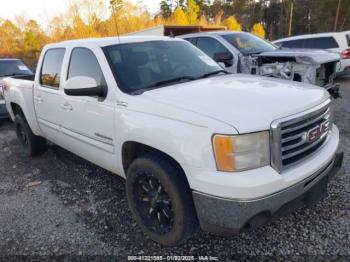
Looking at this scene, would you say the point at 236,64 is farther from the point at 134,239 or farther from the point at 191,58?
the point at 134,239

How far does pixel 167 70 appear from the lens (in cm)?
321

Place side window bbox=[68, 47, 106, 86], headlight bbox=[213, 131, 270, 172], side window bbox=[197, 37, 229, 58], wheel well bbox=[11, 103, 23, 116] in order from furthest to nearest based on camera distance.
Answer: side window bbox=[197, 37, 229, 58]
wheel well bbox=[11, 103, 23, 116]
side window bbox=[68, 47, 106, 86]
headlight bbox=[213, 131, 270, 172]

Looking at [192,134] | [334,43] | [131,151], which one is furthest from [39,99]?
[334,43]

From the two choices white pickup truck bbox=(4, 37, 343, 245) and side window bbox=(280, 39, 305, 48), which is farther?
side window bbox=(280, 39, 305, 48)

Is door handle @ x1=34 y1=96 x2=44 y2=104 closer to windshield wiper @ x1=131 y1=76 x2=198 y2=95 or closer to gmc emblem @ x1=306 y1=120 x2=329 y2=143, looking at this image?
windshield wiper @ x1=131 y1=76 x2=198 y2=95

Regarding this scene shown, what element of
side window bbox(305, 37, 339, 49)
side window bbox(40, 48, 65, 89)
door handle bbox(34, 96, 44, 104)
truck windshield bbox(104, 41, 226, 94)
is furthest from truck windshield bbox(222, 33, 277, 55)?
door handle bbox(34, 96, 44, 104)

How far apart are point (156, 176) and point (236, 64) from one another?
4.88m

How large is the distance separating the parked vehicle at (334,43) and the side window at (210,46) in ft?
16.0

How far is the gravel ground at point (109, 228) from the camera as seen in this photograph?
2537 millimetres

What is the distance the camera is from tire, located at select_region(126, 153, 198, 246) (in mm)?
2343

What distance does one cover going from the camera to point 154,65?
10.5ft

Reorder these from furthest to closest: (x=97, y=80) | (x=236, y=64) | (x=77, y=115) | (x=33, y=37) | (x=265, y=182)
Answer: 1. (x=33, y=37)
2. (x=236, y=64)
3. (x=77, y=115)
4. (x=97, y=80)
5. (x=265, y=182)

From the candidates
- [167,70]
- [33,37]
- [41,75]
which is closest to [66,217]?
[167,70]

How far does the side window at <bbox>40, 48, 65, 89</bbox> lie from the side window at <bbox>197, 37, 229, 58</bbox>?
13.2 ft
